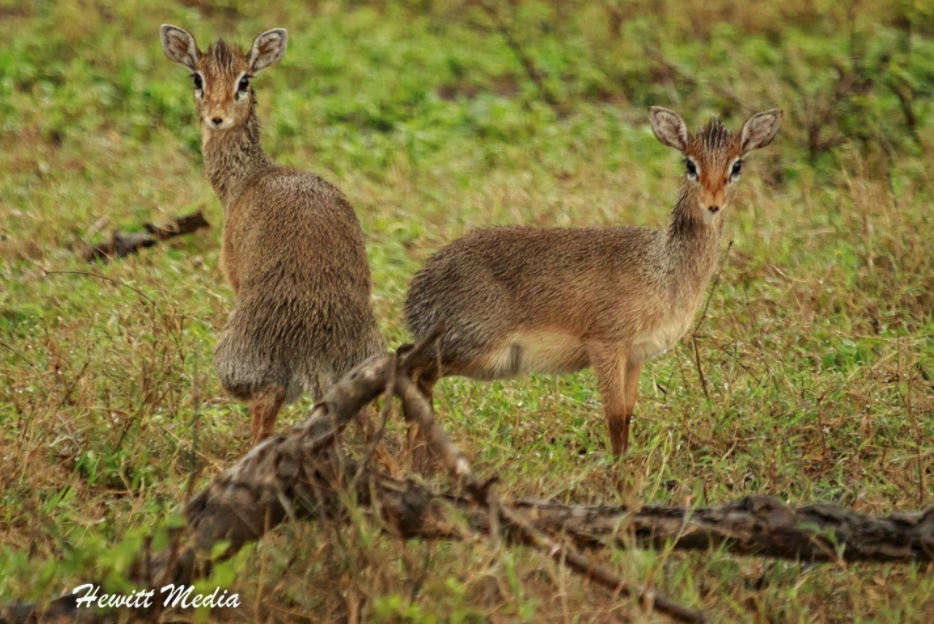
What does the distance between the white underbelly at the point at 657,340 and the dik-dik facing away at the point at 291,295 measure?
980mm

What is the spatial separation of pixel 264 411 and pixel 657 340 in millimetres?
1491

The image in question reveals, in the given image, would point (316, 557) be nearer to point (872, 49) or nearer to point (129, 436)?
point (129, 436)

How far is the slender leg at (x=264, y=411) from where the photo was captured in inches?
183

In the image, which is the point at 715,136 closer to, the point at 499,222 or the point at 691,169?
the point at 691,169

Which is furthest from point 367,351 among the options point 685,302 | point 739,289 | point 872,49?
point 872,49

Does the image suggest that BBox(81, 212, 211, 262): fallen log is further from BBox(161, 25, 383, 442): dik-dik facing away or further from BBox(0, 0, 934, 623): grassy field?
BBox(161, 25, 383, 442): dik-dik facing away

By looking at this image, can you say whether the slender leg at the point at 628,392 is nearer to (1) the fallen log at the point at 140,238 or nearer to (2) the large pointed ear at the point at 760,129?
(2) the large pointed ear at the point at 760,129

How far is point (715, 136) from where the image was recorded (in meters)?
5.06

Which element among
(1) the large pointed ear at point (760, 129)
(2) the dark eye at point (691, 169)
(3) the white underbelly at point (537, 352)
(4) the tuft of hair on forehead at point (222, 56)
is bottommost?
(3) the white underbelly at point (537, 352)

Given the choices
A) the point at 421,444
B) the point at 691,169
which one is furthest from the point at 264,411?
the point at 691,169

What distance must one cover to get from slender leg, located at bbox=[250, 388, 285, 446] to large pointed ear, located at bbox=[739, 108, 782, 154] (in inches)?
81.3

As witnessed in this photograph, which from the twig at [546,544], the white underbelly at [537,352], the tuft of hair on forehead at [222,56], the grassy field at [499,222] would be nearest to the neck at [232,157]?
the tuft of hair on forehead at [222,56]

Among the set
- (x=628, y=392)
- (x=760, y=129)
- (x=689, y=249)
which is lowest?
(x=628, y=392)

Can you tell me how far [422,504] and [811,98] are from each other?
6017 mm
